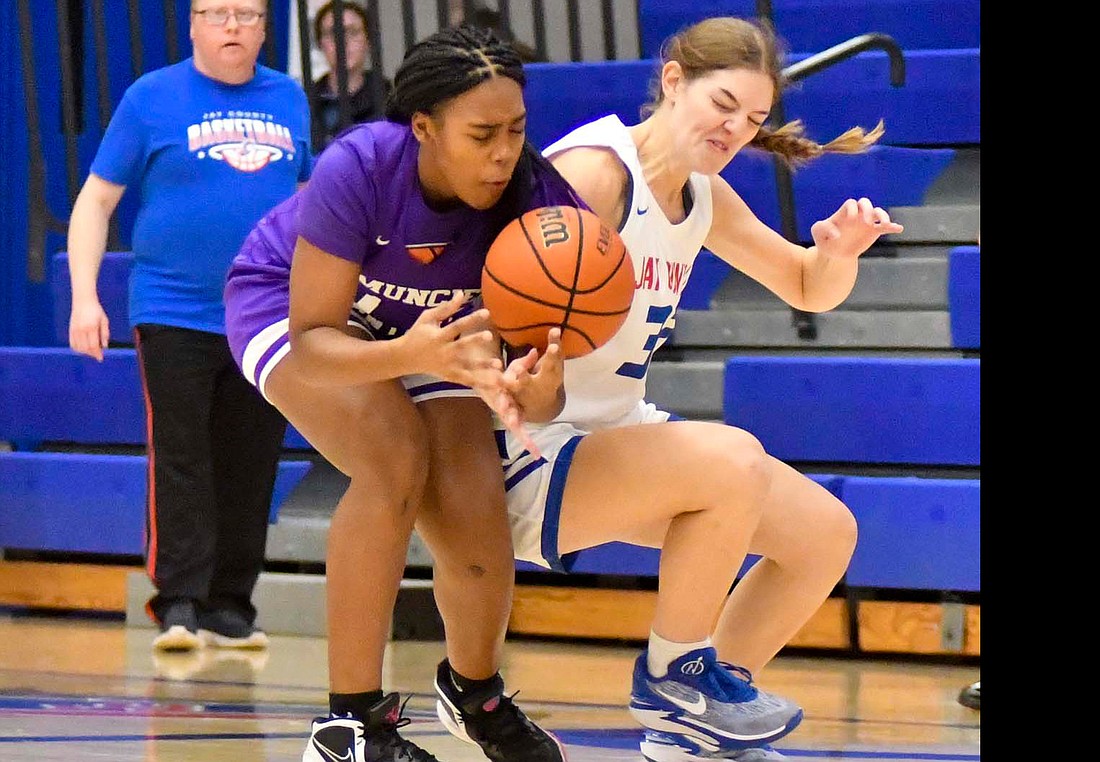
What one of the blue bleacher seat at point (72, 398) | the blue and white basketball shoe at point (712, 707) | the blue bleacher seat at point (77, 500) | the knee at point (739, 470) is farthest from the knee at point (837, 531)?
the blue bleacher seat at point (72, 398)

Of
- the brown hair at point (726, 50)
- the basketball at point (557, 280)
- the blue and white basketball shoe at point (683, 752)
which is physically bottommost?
the blue and white basketball shoe at point (683, 752)

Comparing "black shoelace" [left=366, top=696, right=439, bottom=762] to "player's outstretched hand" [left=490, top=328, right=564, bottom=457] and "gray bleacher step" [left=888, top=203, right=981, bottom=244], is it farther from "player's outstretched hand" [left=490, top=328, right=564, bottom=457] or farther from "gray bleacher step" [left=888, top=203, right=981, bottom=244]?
"gray bleacher step" [left=888, top=203, right=981, bottom=244]

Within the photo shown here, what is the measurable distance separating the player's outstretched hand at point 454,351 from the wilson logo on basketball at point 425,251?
248 mm

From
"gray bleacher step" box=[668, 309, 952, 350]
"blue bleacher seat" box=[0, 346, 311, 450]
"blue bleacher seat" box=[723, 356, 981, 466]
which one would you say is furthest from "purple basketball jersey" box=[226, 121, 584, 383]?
"blue bleacher seat" box=[0, 346, 311, 450]

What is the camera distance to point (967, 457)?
4664 millimetres

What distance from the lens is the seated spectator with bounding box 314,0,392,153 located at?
6289mm

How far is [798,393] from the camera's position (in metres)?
4.77

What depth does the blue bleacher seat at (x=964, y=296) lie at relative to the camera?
4.75 meters

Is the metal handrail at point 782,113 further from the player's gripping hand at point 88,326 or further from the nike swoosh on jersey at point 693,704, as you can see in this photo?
the nike swoosh on jersey at point 693,704

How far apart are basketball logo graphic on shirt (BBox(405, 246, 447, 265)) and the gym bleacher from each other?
2210mm

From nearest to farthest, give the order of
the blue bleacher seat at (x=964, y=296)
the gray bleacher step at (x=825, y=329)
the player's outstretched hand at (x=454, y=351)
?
the player's outstretched hand at (x=454, y=351)
the blue bleacher seat at (x=964, y=296)
the gray bleacher step at (x=825, y=329)

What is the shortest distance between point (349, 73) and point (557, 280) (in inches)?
169
